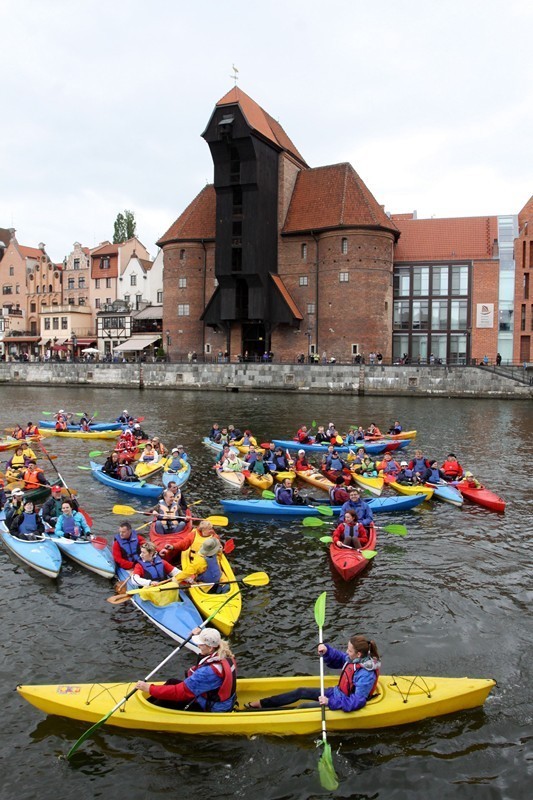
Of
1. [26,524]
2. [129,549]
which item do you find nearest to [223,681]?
[129,549]

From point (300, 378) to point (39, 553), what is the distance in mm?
42774

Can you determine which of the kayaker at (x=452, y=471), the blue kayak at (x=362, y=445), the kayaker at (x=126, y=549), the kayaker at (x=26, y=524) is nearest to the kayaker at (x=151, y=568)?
the kayaker at (x=126, y=549)

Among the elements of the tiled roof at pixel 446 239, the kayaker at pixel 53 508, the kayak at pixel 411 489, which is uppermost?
the tiled roof at pixel 446 239

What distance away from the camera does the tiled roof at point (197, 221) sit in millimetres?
64375

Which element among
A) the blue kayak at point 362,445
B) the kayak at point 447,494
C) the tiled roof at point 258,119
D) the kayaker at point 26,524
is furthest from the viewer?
the tiled roof at point 258,119

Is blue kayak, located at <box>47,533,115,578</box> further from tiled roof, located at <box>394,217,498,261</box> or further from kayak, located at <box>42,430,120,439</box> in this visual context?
tiled roof, located at <box>394,217,498,261</box>

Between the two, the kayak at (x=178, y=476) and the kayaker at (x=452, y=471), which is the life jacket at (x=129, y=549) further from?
the kayaker at (x=452, y=471)

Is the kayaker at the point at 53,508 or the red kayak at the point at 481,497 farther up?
the kayaker at the point at 53,508

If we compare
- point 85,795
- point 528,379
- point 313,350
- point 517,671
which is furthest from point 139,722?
point 313,350

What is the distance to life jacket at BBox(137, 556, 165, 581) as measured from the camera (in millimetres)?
12180

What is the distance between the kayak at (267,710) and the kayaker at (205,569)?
3.18 metres

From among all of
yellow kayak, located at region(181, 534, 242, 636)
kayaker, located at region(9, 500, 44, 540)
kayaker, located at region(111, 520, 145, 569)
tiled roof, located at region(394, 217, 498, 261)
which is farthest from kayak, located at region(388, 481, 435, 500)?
tiled roof, located at region(394, 217, 498, 261)

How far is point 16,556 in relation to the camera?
14.4m

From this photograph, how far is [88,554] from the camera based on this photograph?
13477 mm
